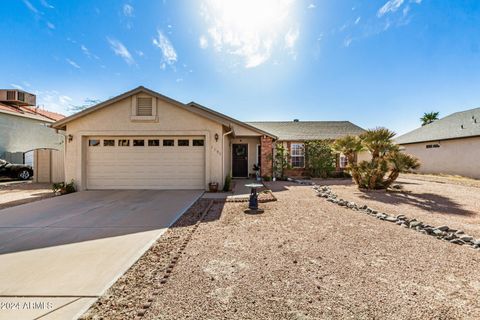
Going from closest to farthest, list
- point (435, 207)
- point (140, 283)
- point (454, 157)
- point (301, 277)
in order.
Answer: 1. point (140, 283)
2. point (301, 277)
3. point (435, 207)
4. point (454, 157)

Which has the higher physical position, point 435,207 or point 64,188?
point 64,188

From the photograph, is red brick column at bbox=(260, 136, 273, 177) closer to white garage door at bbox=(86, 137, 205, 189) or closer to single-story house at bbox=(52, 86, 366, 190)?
single-story house at bbox=(52, 86, 366, 190)

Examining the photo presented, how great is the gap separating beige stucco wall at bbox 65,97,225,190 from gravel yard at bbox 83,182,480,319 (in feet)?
18.0

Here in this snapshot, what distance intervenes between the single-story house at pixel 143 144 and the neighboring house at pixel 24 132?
538 centimetres

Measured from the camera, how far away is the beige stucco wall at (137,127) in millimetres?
9836

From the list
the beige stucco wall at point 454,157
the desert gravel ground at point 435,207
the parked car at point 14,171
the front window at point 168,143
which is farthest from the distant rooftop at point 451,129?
the parked car at point 14,171

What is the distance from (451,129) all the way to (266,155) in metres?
17.1

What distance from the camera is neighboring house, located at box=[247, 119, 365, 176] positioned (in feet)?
52.9

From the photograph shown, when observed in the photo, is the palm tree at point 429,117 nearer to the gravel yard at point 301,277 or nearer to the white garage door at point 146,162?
the gravel yard at point 301,277

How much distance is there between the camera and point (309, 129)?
18438 mm

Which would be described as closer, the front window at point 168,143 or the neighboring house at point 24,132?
the front window at point 168,143

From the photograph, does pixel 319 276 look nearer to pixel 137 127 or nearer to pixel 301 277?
pixel 301 277

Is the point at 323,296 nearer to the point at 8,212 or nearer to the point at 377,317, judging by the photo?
the point at 377,317

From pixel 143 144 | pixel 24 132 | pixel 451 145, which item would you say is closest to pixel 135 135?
pixel 143 144
